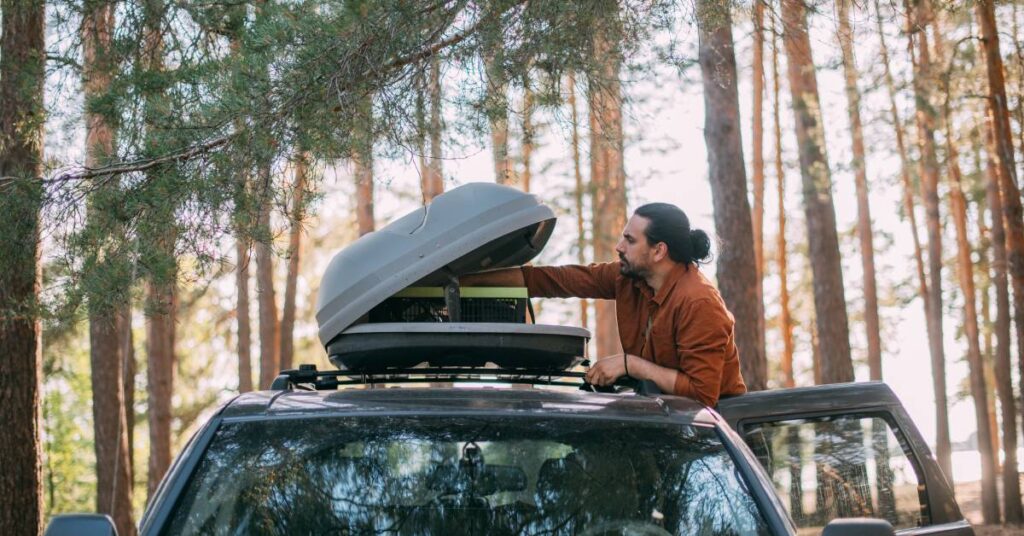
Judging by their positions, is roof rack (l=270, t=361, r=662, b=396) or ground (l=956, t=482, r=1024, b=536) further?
ground (l=956, t=482, r=1024, b=536)

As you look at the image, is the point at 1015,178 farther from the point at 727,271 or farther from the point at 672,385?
the point at 672,385

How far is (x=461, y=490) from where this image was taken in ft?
12.2

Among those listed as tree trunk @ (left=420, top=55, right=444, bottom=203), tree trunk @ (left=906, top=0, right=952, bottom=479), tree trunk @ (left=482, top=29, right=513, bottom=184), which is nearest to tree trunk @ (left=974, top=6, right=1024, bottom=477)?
tree trunk @ (left=906, top=0, right=952, bottom=479)

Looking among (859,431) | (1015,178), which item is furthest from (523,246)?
(1015,178)

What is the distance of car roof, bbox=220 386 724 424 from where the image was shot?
396 centimetres

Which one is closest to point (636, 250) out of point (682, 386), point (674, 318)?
point (674, 318)

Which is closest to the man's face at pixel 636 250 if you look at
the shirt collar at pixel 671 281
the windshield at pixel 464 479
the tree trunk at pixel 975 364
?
the shirt collar at pixel 671 281

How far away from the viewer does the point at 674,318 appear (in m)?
5.50

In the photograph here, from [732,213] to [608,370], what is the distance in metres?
10.7

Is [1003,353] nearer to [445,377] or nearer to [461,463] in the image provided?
[445,377]

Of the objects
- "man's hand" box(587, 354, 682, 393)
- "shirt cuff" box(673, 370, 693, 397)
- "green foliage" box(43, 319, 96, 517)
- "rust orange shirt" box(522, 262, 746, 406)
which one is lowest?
"green foliage" box(43, 319, 96, 517)

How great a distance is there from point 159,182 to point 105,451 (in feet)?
38.8

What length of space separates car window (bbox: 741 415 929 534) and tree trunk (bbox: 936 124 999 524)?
57.6ft

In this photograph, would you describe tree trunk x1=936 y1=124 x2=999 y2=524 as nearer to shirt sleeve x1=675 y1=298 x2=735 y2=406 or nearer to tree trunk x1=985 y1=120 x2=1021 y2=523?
tree trunk x1=985 y1=120 x2=1021 y2=523
